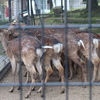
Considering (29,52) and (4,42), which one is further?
(4,42)

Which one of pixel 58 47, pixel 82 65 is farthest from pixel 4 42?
pixel 82 65

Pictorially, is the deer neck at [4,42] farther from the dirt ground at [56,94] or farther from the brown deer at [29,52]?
the dirt ground at [56,94]

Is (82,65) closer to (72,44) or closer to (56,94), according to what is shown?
(72,44)

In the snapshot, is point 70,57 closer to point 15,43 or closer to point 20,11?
point 15,43

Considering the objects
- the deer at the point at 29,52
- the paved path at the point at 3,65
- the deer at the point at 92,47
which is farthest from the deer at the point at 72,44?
the paved path at the point at 3,65

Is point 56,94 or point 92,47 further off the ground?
point 92,47

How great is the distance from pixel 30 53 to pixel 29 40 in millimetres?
260

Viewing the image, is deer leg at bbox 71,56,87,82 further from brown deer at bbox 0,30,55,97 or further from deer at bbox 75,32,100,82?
brown deer at bbox 0,30,55,97

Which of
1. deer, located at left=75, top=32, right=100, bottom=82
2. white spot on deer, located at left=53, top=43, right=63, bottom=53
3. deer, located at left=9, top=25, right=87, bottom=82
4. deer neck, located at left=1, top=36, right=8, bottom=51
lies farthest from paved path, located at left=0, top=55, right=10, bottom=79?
deer, located at left=75, top=32, right=100, bottom=82

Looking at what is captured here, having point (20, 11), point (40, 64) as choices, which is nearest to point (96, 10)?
point (20, 11)

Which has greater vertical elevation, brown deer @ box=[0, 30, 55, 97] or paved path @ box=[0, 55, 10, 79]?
brown deer @ box=[0, 30, 55, 97]

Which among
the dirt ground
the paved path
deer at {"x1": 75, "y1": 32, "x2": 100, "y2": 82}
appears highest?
deer at {"x1": 75, "y1": 32, "x2": 100, "y2": 82}

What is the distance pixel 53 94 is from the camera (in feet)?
15.7

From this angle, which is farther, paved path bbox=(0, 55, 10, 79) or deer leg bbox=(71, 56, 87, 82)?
paved path bbox=(0, 55, 10, 79)
